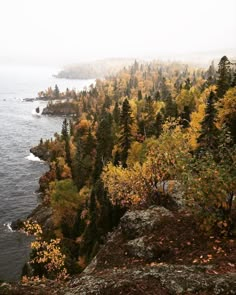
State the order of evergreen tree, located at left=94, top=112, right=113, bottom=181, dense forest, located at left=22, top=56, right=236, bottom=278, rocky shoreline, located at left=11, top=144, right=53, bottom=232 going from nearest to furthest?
dense forest, located at left=22, top=56, right=236, bottom=278
rocky shoreline, located at left=11, top=144, right=53, bottom=232
evergreen tree, located at left=94, top=112, right=113, bottom=181

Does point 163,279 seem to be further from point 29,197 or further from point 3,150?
point 3,150

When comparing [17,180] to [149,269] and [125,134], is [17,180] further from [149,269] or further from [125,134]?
[149,269]

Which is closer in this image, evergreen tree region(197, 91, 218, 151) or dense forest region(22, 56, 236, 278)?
dense forest region(22, 56, 236, 278)

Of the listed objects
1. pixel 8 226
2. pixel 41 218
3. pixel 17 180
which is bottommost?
pixel 17 180

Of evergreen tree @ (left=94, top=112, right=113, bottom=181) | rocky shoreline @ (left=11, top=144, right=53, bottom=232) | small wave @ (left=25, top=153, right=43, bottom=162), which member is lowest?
small wave @ (left=25, top=153, right=43, bottom=162)

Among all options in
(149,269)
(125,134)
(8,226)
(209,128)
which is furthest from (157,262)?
(125,134)

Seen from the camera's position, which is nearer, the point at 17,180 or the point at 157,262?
the point at 157,262

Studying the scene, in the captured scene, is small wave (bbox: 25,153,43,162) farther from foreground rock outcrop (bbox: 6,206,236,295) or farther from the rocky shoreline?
foreground rock outcrop (bbox: 6,206,236,295)

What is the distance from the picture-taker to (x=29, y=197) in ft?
278

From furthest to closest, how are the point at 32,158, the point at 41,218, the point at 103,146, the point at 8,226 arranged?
the point at 32,158 → the point at 103,146 → the point at 41,218 → the point at 8,226

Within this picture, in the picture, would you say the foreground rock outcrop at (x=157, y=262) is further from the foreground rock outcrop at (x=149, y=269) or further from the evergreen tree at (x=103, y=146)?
the evergreen tree at (x=103, y=146)

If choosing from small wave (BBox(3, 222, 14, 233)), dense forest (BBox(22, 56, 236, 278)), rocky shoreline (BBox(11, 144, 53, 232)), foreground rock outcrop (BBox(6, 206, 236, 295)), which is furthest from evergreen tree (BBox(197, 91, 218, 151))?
small wave (BBox(3, 222, 14, 233))

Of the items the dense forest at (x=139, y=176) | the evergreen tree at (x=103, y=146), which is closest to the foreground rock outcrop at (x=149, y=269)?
the dense forest at (x=139, y=176)

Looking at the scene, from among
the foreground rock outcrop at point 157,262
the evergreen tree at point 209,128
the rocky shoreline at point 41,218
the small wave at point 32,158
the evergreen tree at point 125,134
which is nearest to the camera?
the foreground rock outcrop at point 157,262
